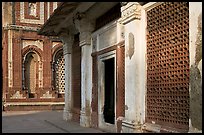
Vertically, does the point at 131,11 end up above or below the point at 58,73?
above

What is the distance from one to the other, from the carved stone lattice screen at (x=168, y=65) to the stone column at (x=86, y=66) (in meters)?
4.06

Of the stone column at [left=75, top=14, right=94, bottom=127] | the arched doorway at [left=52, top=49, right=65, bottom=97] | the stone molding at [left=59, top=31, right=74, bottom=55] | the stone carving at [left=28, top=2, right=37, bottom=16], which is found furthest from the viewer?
the stone carving at [left=28, top=2, right=37, bottom=16]

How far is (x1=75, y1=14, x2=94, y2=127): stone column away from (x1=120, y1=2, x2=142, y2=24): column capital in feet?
10.9

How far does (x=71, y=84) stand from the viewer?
1347 cm

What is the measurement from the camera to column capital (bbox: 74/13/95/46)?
→ 10970 mm

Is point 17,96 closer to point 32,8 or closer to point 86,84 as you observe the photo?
point 32,8

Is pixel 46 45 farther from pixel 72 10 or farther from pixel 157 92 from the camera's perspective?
pixel 157 92

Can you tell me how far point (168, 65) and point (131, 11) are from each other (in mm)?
1582

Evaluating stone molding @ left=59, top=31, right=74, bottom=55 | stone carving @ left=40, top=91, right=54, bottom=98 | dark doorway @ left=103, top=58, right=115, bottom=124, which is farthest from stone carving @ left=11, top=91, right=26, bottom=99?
dark doorway @ left=103, top=58, right=115, bottom=124

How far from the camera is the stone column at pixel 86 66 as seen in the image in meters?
11.1

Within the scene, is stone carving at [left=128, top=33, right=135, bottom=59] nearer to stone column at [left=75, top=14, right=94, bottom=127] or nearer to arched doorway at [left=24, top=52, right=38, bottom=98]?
stone column at [left=75, top=14, right=94, bottom=127]

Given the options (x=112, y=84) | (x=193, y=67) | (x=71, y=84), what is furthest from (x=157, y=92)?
(x=71, y=84)

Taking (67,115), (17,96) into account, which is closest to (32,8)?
(17,96)

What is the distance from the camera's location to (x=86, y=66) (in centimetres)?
1127
